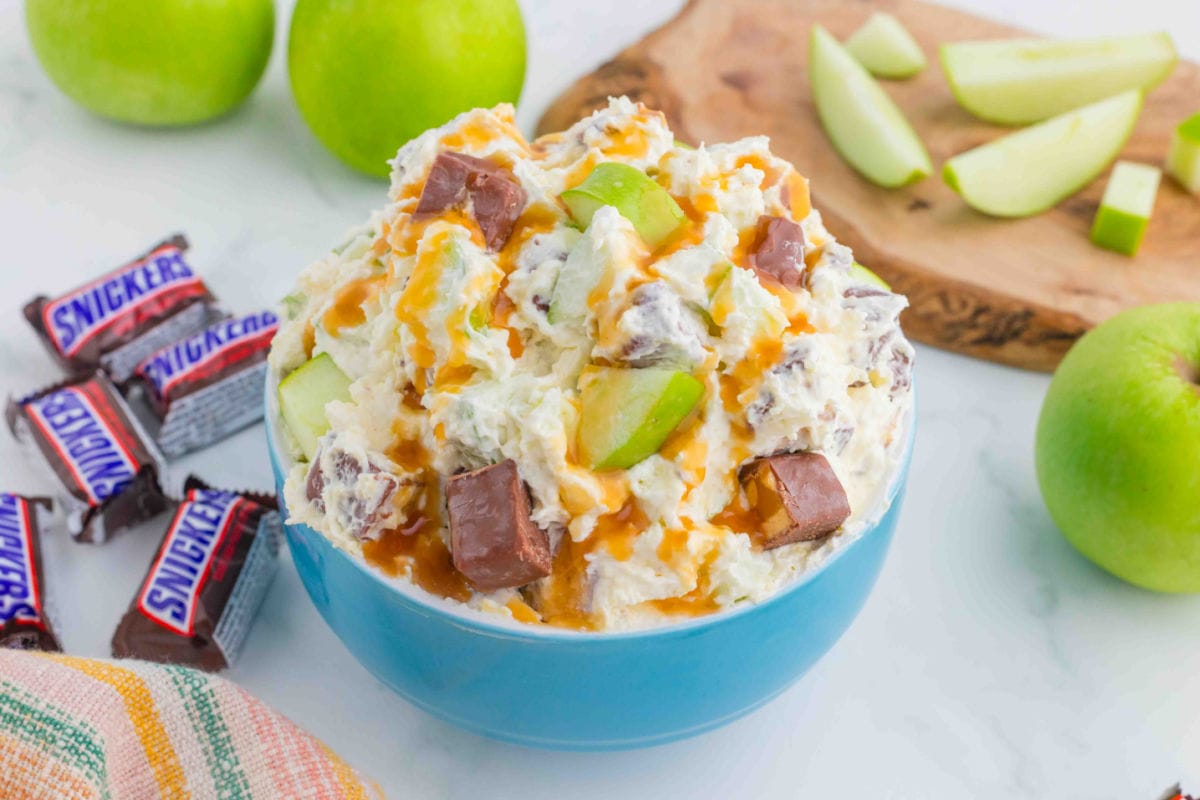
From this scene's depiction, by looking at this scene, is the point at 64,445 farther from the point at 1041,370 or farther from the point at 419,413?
the point at 1041,370

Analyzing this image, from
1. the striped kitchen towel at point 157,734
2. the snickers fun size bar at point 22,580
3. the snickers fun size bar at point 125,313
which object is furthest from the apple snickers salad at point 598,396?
the snickers fun size bar at point 125,313

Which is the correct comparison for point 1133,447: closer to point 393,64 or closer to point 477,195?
point 477,195

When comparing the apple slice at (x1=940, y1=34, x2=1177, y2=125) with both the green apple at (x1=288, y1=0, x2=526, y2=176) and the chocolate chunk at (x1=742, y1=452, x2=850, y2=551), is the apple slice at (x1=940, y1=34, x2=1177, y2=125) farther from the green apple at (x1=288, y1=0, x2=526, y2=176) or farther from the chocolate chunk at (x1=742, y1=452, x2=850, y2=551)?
the chocolate chunk at (x1=742, y1=452, x2=850, y2=551)

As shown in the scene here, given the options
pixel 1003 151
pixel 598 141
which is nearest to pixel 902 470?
pixel 598 141

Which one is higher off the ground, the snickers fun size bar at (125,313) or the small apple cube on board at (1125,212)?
the snickers fun size bar at (125,313)

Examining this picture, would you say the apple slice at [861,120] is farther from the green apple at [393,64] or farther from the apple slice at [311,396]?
the apple slice at [311,396]

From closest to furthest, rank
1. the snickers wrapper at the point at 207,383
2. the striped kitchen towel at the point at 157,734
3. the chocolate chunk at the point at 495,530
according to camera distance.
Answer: the chocolate chunk at the point at 495,530 < the striped kitchen towel at the point at 157,734 < the snickers wrapper at the point at 207,383

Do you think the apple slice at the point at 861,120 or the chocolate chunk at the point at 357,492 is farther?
the apple slice at the point at 861,120
